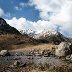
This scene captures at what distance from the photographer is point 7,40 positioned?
134625 mm

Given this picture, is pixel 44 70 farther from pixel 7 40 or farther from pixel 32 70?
pixel 7 40

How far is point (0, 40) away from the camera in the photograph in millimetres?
132500

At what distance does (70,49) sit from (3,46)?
153 feet

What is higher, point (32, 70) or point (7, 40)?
point (7, 40)

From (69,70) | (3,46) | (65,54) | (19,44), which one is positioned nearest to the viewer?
(69,70)

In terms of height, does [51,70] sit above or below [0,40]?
below

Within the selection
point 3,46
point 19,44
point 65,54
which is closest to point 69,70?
point 65,54

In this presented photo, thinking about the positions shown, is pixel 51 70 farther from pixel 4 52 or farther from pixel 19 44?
pixel 19 44

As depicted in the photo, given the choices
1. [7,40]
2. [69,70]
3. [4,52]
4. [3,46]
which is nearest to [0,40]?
[7,40]

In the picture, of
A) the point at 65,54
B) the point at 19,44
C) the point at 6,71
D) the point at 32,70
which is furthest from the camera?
the point at 19,44

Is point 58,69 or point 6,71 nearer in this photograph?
point 58,69

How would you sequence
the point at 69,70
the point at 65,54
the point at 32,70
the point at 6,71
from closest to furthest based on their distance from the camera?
the point at 69,70, the point at 32,70, the point at 6,71, the point at 65,54

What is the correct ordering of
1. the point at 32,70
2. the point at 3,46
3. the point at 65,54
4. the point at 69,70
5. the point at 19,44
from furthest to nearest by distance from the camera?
the point at 19,44
the point at 3,46
the point at 65,54
the point at 32,70
the point at 69,70

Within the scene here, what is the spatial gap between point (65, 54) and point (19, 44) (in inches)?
2131
